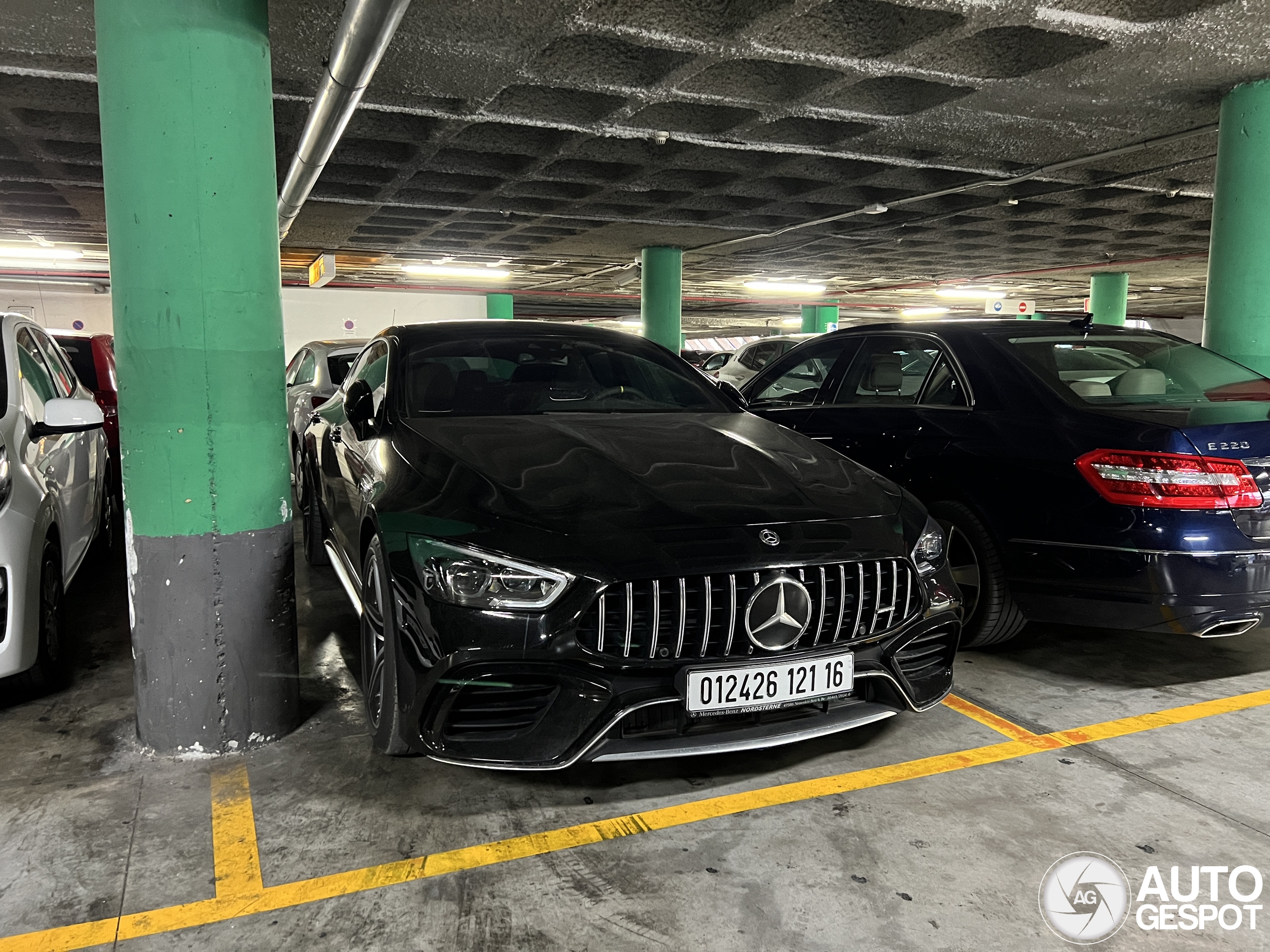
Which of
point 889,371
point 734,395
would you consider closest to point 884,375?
point 889,371

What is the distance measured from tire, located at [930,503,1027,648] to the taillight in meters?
0.61

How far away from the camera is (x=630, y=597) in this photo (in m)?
2.37

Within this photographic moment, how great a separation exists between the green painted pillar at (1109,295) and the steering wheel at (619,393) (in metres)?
19.7

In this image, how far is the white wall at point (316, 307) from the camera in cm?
2120

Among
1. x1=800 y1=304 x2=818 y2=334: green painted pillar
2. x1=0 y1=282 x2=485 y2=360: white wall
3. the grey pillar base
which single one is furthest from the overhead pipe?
x1=800 y1=304 x2=818 y2=334: green painted pillar

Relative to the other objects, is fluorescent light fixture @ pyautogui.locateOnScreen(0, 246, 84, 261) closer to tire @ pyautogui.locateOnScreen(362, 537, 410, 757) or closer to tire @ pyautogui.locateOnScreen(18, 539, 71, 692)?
tire @ pyautogui.locateOnScreen(18, 539, 71, 692)

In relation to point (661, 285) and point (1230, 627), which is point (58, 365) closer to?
point (1230, 627)

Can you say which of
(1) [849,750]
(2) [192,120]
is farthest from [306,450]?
(1) [849,750]

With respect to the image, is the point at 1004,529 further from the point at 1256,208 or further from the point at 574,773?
the point at 1256,208

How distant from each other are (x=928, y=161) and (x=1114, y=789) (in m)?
8.31

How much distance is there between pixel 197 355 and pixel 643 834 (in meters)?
1.99

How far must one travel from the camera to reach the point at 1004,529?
3.68 m

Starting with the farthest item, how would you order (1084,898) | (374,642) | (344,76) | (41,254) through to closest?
(41,254), (344,76), (374,642), (1084,898)

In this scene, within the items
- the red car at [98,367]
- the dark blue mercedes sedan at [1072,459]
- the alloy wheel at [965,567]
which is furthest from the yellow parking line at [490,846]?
the red car at [98,367]
